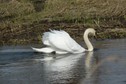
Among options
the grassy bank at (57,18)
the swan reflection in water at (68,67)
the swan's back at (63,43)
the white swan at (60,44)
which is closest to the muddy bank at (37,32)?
the grassy bank at (57,18)

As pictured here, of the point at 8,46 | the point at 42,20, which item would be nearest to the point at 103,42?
the point at 8,46

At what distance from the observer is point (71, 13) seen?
22812 mm

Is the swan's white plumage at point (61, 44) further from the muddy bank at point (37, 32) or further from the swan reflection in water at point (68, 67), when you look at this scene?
the muddy bank at point (37, 32)

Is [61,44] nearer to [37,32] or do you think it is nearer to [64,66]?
[64,66]

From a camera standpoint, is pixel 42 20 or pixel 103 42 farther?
pixel 42 20

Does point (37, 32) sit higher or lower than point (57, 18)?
lower

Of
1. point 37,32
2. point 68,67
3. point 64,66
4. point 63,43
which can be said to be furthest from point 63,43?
point 37,32

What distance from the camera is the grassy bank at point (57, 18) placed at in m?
19.3

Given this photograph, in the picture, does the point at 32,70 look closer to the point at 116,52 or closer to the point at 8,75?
the point at 8,75

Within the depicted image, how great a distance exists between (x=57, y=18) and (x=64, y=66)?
865 cm

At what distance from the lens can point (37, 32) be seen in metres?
19.9

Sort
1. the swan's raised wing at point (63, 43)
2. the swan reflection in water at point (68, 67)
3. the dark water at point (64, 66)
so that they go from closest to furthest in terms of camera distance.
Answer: the dark water at point (64, 66) < the swan reflection in water at point (68, 67) < the swan's raised wing at point (63, 43)

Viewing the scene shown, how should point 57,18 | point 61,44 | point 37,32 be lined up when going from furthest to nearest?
point 57,18 < point 37,32 < point 61,44

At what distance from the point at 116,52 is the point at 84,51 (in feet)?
4.27
